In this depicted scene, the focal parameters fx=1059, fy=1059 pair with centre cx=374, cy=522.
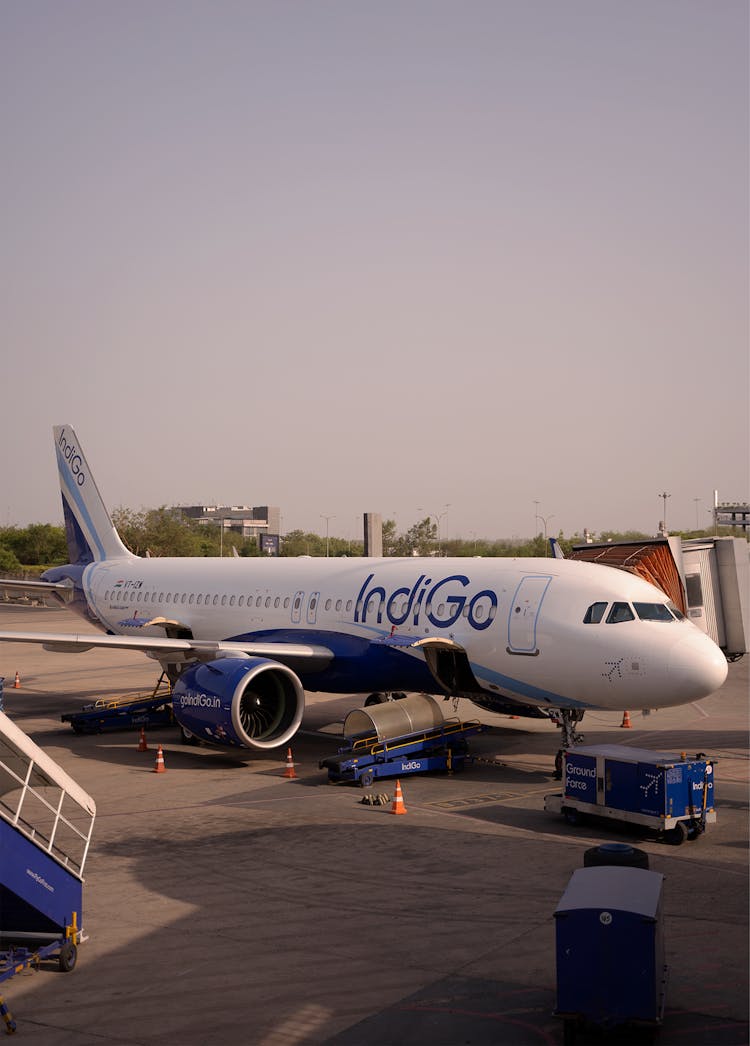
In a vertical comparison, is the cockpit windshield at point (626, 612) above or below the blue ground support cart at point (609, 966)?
above

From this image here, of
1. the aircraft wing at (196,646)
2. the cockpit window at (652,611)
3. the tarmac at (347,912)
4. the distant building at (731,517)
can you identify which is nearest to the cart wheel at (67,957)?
the tarmac at (347,912)

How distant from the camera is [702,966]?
1133 centimetres

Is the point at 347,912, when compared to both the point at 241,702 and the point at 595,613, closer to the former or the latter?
the point at 595,613

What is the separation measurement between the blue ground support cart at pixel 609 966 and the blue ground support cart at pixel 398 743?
11.0 metres

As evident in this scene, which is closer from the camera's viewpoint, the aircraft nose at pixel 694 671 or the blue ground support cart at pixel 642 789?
the blue ground support cart at pixel 642 789

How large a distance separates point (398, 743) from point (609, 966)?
1212 cm

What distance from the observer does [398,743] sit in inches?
854

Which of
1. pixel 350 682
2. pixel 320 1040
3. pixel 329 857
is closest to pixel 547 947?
pixel 320 1040

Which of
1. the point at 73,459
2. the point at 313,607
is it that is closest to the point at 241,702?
the point at 313,607

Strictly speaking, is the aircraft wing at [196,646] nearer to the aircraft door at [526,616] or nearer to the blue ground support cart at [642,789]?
the aircraft door at [526,616]

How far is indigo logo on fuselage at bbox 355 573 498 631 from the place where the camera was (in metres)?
22.2

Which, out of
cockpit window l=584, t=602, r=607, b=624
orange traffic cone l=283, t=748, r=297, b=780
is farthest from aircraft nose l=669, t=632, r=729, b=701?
orange traffic cone l=283, t=748, r=297, b=780

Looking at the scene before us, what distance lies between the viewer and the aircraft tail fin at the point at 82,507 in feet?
117

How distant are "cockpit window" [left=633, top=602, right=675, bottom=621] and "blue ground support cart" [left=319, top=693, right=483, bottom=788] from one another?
4668 millimetres
